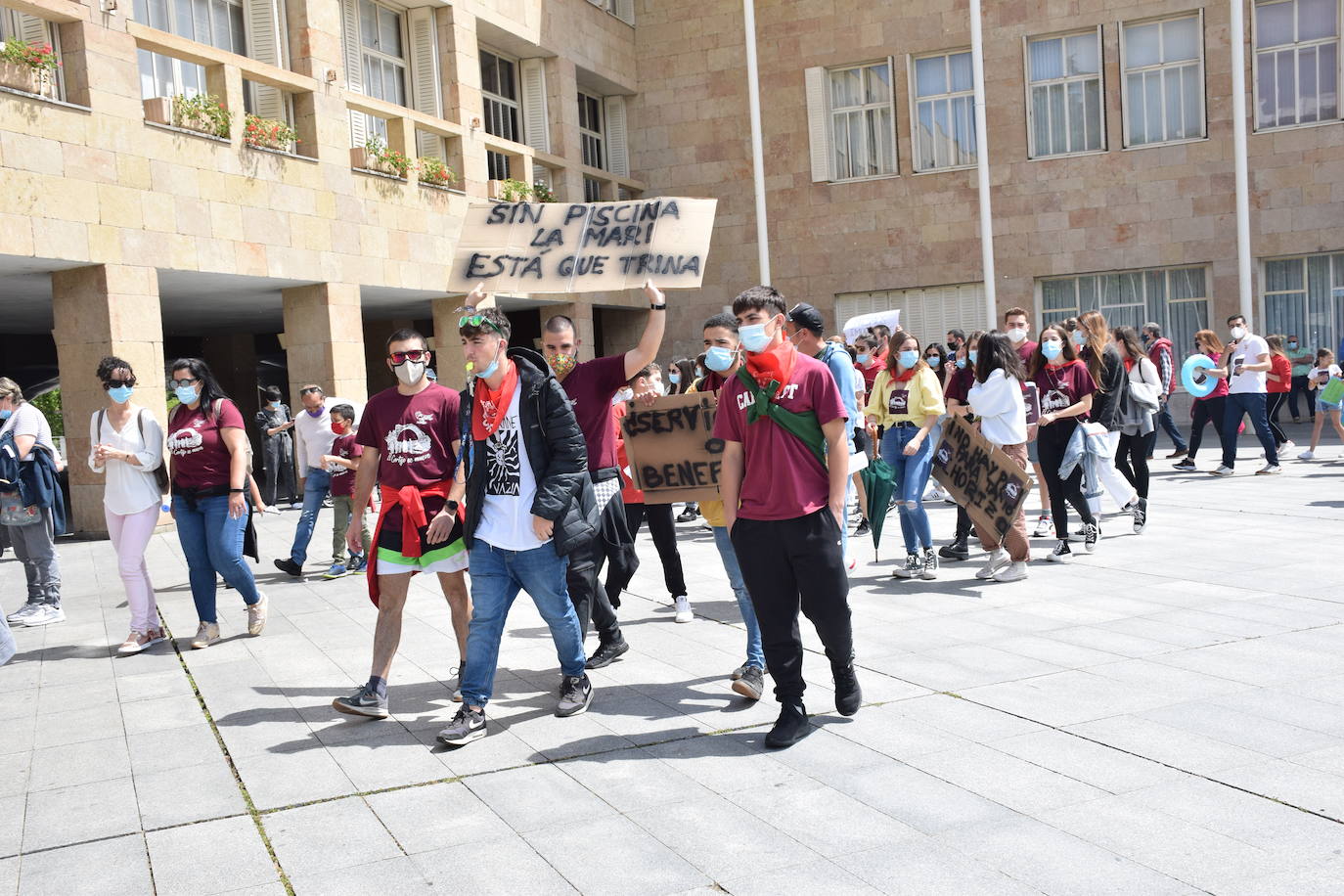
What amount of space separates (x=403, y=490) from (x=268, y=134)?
12.1 meters

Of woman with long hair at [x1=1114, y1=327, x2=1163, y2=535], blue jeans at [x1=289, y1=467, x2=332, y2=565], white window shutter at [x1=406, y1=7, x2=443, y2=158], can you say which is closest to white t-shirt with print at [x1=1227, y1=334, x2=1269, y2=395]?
woman with long hair at [x1=1114, y1=327, x2=1163, y2=535]

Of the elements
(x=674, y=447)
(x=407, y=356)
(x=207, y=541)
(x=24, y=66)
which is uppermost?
(x=24, y=66)

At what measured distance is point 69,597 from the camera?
979 cm

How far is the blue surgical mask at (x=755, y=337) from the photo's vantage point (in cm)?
495

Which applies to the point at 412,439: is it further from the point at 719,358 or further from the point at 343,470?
the point at 343,470

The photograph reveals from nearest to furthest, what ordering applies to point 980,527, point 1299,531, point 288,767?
1. point 288,767
2. point 980,527
3. point 1299,531

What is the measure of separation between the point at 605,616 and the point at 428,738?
4.76 ft

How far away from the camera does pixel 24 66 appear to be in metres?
12.9

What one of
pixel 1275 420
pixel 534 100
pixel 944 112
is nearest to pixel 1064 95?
pixel 944 112

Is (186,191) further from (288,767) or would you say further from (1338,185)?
(1338,185)

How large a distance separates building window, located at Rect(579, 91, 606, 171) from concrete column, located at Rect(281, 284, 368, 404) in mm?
9241

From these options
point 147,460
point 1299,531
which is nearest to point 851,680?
point 147,460

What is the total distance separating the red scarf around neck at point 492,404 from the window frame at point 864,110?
20322mm

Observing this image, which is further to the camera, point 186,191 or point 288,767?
point 186,191
